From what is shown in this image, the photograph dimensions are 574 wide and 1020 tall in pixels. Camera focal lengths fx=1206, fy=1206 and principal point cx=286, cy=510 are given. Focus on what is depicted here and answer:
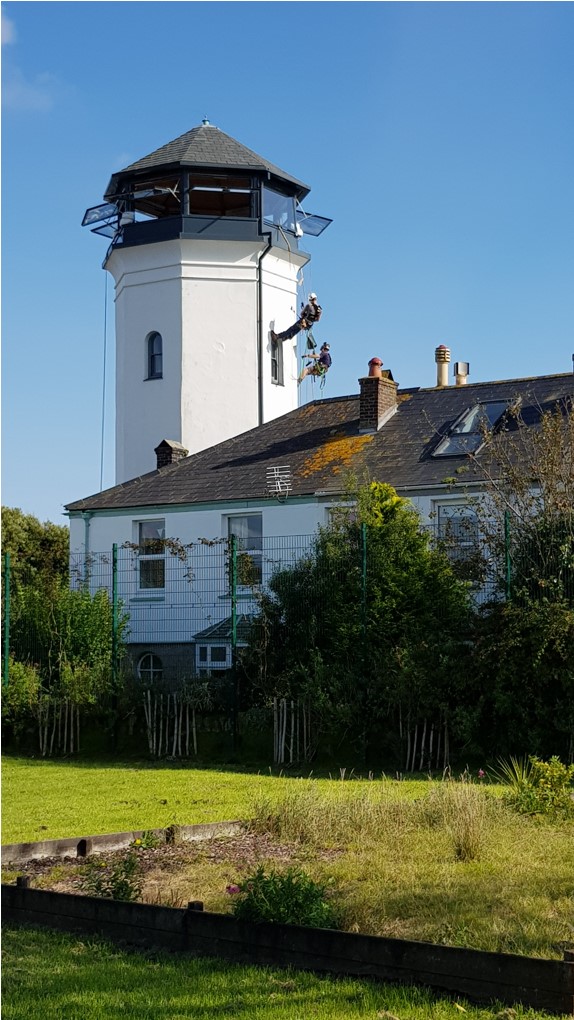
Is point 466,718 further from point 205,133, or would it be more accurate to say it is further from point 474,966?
point 205,133

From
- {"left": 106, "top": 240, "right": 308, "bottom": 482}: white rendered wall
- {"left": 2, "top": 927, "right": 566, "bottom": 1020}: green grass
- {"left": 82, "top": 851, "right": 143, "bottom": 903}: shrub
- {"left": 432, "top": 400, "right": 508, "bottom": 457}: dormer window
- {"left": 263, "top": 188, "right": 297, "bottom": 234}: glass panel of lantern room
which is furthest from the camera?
{"left": 263, "top": 188, "right": 297, "bottom": 234}: glass panel of lantern room

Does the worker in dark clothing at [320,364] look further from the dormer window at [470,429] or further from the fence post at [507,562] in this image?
the fence post at [507,562]

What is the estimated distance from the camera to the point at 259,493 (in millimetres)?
29578

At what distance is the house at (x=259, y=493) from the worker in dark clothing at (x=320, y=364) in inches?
404

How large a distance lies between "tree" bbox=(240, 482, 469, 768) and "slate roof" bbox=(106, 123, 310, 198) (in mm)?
24038

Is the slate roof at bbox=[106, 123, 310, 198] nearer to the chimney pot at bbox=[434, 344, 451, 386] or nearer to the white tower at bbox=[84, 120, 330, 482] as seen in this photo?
the white tower at bbox=[84, 120, 330, 482]

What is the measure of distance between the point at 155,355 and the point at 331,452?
44.6 feet

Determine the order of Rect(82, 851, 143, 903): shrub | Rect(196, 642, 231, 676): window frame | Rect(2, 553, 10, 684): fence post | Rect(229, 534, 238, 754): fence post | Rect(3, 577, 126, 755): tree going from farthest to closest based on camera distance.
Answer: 1. Rect(196, 642, 231, 676): window frame
2. Rect(2, 553, 10, 684): fence post
3. Rect(3, 577, 126, 755): tree
4. Rect(229, 534, 238, 754): fence post
5. Rect(82, 851, 143, 903): shrub

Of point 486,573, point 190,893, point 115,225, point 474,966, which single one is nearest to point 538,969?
point 474,966

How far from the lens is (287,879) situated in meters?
7.45

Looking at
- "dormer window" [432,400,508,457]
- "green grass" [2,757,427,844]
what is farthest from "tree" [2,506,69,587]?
"green grass" [2,757,427,844]

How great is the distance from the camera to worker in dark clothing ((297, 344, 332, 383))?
43.6 metres

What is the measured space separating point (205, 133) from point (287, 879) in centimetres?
4070

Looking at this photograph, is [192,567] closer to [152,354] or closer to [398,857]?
[152,354]
